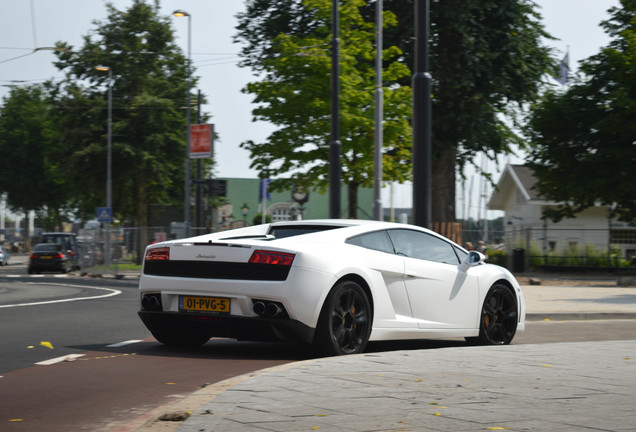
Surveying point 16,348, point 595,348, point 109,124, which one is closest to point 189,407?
point 16,348

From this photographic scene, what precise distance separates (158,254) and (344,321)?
1.82 m

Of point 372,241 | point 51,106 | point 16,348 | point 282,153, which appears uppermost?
point 51,106

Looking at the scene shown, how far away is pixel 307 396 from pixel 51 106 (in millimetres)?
48101

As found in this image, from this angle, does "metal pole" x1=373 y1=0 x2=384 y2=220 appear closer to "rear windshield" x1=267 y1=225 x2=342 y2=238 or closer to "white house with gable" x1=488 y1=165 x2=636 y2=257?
"rear windshield" x1=267 y1=225 x2=342 y2=238

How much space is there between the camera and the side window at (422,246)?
943 cm

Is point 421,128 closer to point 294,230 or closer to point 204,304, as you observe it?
point 294,230

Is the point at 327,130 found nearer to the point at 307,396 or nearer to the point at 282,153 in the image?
the point at 282,153

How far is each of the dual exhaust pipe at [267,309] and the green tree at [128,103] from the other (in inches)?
1643

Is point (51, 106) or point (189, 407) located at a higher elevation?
point (51, 106)

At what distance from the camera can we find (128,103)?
1993 inches

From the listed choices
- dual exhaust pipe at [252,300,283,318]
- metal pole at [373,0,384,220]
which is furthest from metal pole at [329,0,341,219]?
dual exhaust pipe at [252,300,283,318]

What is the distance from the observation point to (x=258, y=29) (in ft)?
126

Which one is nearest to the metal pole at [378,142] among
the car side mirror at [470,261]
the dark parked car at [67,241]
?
the car side mirror at [470,261]

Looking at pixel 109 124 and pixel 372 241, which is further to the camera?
pixel 109 124
